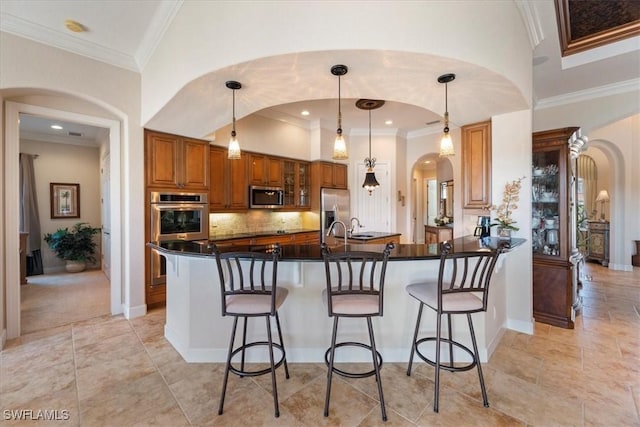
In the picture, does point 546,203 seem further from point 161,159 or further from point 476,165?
point 161,159

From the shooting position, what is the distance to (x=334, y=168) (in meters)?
6.08

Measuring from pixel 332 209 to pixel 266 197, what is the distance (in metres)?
1.44

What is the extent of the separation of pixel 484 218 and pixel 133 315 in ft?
14.7

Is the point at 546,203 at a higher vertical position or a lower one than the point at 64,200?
lower

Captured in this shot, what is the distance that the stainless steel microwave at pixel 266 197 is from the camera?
5.01 m

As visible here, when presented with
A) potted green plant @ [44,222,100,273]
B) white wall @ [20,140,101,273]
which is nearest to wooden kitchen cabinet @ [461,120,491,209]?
potted green plant @ [44,222,100,273]

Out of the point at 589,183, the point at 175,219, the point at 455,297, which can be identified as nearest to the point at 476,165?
the point at 455,297

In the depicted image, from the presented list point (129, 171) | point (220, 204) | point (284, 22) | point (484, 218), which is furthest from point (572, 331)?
point (129, 171)

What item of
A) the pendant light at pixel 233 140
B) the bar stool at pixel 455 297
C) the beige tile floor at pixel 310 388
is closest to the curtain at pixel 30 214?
the beige tile floor at pixel 310 388

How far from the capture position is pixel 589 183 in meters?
7.50

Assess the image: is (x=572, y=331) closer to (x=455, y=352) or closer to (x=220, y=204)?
(x=455, y=352)

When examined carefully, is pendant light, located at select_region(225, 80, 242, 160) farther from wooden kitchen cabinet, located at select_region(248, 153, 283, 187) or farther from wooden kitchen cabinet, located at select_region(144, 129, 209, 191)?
wooden kitchen cabinet, located at select_region(248, 153, 283, 187)

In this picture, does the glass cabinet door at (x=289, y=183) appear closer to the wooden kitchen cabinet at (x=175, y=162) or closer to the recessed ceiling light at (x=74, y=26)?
the wooden kitchen cabinet at (x=175, y=162)

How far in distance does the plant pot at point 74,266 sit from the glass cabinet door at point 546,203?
828 centimetres
